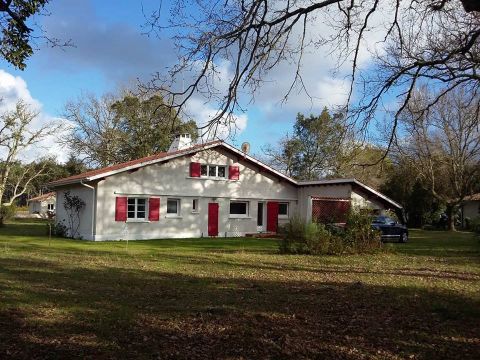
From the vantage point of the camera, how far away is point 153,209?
88.7 feet

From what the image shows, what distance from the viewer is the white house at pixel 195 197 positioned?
25781 millimetres

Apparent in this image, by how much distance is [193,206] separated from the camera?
28969 mm

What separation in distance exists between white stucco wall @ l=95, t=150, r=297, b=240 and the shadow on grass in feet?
48.1

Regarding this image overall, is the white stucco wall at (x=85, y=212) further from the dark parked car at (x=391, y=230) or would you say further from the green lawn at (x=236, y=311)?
the dark parked car at (x=391, y=230)

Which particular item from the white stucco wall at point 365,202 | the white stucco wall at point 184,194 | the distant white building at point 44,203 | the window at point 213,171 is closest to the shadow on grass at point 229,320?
the white stucco wall at point 184,194

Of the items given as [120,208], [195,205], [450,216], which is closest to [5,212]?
[120,208]

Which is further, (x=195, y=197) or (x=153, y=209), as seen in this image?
(x=195, y=197)

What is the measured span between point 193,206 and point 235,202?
2.89 metres

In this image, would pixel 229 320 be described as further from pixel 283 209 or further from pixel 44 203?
pixel 44 203

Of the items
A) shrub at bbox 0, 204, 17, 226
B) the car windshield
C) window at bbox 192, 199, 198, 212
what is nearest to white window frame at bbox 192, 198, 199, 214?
window at bbox 192, 199, 198, 212

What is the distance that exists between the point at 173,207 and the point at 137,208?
2211mm

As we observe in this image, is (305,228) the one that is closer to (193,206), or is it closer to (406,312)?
(406,312)

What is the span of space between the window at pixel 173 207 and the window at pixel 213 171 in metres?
2.23

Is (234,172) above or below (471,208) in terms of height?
above
